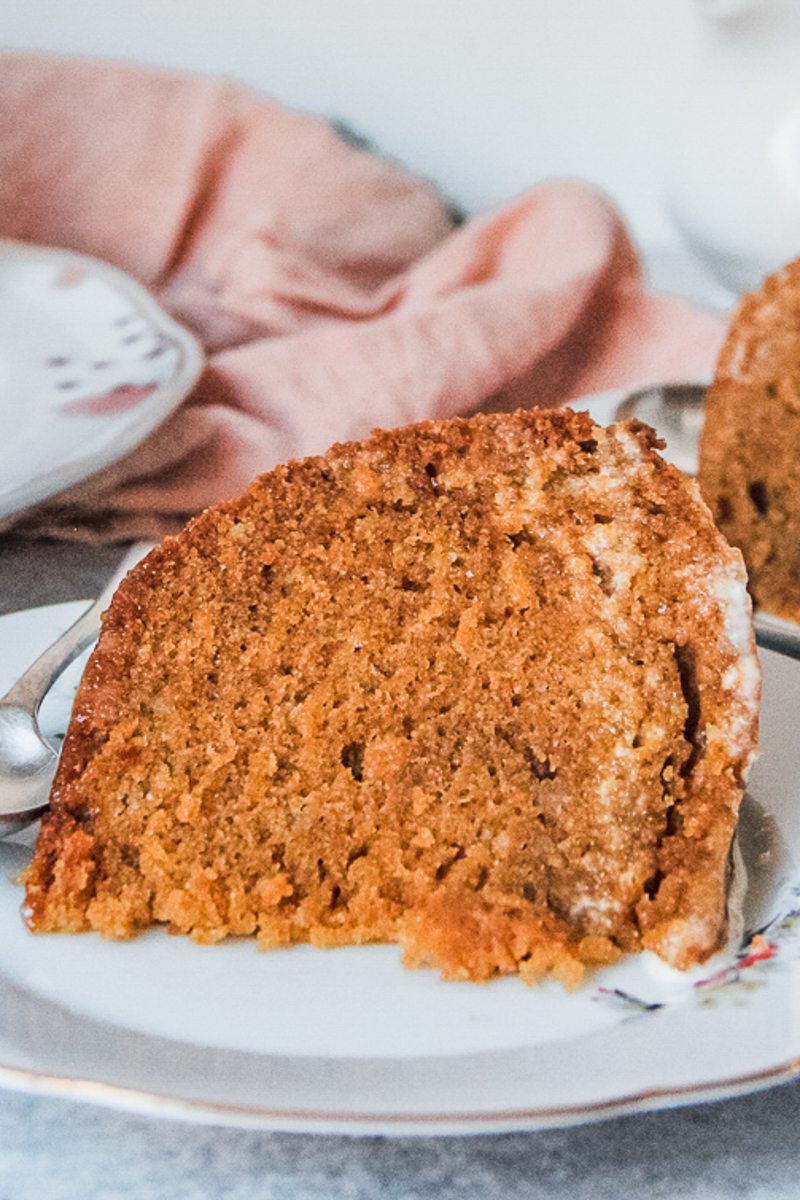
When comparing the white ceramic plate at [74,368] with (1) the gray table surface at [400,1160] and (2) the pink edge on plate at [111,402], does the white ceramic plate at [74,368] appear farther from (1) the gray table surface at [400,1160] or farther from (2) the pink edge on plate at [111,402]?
(1) the gray table surface at [400,1160]

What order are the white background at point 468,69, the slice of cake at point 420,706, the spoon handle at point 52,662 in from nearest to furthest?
the slice of cake at point 420,706 < the spoon handle at point 52,662 < the white background at point 468,69

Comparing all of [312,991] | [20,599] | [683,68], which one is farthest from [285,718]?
[683,68]

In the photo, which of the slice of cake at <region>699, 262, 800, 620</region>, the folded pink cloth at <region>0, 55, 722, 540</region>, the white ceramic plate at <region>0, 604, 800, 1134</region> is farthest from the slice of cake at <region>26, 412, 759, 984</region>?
the folded pink cloth at <region>0, 55, 722, 540</region>

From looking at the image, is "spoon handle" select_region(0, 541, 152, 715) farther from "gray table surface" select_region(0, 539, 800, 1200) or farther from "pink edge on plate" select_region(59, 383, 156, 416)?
"pink edge on plate" select_region(59, 383, 156, 416)

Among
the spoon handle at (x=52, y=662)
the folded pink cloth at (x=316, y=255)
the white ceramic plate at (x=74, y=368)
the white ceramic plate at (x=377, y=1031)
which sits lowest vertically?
the white ceramic plate at (x=74, y=368)

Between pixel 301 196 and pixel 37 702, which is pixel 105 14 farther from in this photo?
pixel 37 702

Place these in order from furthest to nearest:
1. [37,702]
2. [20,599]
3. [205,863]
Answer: [20,599]
[37,702]
[205,863]

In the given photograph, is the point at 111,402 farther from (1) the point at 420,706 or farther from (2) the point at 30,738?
(1) the point at 420,706

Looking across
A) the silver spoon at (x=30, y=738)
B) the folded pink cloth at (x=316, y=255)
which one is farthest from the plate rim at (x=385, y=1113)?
the folded pink cloth at (x=316, y=255)
